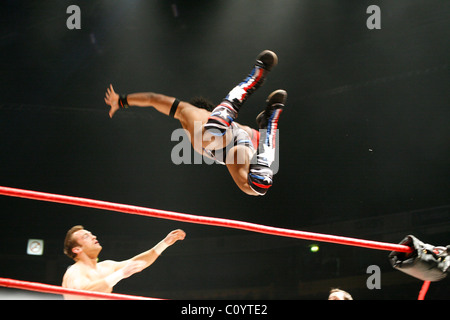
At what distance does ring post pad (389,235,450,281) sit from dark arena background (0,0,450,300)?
3.26 metres

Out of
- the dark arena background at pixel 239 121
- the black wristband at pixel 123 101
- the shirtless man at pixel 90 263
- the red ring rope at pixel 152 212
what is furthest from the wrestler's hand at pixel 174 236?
the dark arena background at pixel 239 121

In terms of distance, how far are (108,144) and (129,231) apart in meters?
1.15

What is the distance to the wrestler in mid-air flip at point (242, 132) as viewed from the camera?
2330 mm

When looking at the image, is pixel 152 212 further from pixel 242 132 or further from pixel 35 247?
pixel 35 247

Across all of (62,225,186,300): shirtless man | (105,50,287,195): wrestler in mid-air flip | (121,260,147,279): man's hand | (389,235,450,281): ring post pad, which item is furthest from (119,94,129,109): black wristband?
(389,235,450,281): ring post pad

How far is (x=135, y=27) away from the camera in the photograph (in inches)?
177

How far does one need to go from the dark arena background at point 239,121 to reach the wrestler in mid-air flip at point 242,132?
7.34 ft

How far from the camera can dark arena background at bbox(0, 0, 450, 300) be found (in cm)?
449

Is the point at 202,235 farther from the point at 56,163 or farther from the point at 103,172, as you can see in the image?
the point at 56,163

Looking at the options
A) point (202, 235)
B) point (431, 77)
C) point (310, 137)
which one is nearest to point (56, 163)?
point (202, 235)

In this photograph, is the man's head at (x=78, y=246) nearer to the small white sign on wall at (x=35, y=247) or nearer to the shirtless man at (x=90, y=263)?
the shirtless man at (x=90, y=263)

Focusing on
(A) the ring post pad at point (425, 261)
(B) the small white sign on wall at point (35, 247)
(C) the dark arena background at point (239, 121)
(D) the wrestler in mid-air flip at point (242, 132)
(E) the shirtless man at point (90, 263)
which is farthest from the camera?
(B) the small white sign on wall at point (35, 247)

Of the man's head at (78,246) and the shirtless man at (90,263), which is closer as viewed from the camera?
the shirtless man at (90,263)
